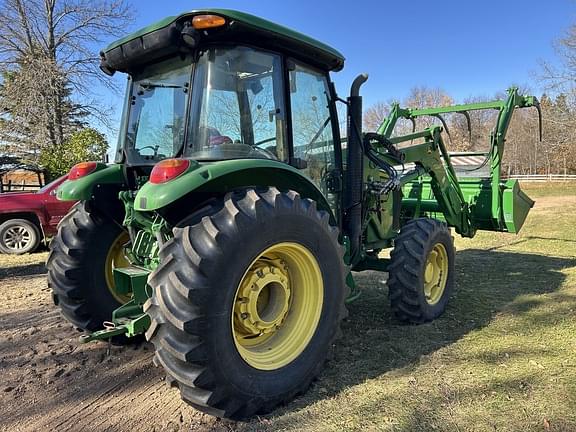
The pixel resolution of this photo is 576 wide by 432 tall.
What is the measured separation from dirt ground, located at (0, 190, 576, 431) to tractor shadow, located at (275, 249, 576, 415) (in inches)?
0.5

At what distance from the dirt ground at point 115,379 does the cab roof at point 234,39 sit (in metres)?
2.35

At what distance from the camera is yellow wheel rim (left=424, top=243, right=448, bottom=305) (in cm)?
465

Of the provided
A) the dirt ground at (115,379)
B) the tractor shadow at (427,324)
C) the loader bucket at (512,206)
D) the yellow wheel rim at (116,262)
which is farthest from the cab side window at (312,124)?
the loader bucket at (512,206)

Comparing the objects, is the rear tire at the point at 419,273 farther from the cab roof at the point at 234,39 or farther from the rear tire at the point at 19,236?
the rear tire at the point at 19,236

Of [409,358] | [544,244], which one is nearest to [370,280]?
[409,358]

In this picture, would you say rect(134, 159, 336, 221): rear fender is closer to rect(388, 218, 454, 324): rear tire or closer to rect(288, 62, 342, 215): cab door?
rect(288, 62, 342, 215): cab door

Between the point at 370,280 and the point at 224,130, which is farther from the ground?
the point at 224,130

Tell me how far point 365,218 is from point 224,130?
1871 mm

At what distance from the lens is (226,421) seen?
8.89 ft

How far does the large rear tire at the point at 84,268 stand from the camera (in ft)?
12.0

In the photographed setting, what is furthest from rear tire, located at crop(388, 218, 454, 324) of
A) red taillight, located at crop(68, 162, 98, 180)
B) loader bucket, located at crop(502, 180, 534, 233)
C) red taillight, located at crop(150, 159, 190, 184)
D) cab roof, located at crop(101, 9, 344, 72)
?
red taillight, located at crop(68, 162, 98, 180)

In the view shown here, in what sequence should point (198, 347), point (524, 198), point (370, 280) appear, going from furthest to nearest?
point (524, 198) < point (370, 280) < point (198, 347)

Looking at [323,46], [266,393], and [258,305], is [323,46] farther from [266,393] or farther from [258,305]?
[266,393]

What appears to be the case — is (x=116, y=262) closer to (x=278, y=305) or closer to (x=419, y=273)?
(x=278, y=305)
